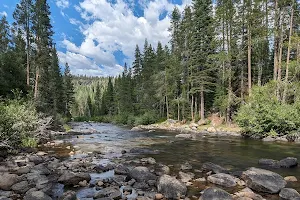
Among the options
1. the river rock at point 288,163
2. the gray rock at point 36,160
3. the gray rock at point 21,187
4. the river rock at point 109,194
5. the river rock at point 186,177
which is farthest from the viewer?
the gray rock at point 36,160

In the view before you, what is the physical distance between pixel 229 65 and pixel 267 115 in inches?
444

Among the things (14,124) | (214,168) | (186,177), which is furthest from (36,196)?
(14,124)

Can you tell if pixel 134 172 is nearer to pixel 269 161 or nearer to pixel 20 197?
pixel 20 197

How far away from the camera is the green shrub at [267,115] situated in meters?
19.8

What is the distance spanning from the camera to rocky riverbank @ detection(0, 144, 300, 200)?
281 inches

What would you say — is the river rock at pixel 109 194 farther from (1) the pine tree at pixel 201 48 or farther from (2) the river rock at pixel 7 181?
(1) the pine tree at pixel 201 48

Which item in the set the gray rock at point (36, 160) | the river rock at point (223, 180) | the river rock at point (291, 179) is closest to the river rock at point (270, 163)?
the river rock at point (291, 179)

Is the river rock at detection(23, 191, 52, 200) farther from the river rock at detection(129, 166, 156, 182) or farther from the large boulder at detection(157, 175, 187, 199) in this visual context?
the river rock at detection(129, 166, 156, 182)

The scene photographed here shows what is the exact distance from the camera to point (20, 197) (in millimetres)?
6988

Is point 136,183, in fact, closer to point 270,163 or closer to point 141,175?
point 141,175

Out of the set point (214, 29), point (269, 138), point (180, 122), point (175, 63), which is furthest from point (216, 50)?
point (269, 138)

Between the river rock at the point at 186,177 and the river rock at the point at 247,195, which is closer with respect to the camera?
the river rock at the point at 247,195

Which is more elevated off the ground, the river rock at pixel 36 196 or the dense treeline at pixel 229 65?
the dense treeline at pixel 229 65

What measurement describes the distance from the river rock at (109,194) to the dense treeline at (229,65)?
1684 centimetres
